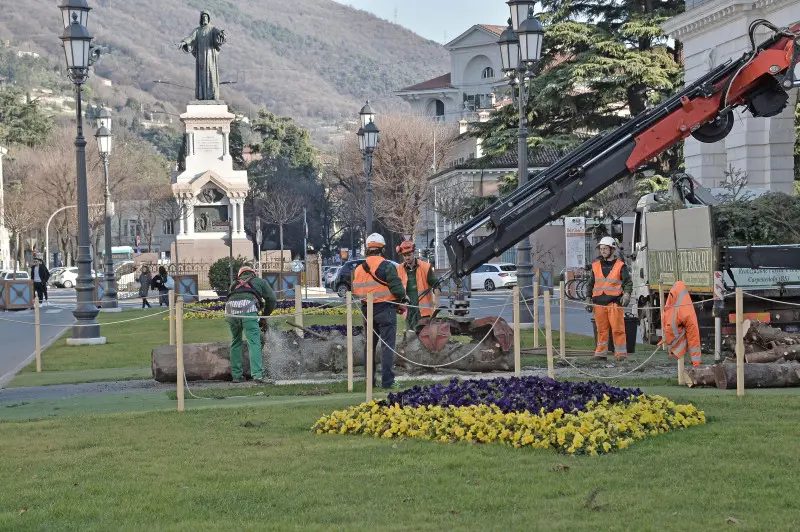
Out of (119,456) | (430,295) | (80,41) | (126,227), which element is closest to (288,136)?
(126,227)

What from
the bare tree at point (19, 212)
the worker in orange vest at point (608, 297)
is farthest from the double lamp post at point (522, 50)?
the bare tree at point (19, 212)

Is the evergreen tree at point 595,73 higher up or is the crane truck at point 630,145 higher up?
the evergreen tree at point 595,73

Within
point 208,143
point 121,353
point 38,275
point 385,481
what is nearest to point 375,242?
point 385,481

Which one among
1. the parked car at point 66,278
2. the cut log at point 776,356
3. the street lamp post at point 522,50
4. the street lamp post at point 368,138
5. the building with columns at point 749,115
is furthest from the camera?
the parked car at point 66,278

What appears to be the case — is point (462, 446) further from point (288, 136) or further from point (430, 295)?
point (288, 136)

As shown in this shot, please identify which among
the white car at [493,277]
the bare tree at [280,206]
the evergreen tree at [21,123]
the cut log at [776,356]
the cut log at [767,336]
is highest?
the evergreen tree at [21,123]

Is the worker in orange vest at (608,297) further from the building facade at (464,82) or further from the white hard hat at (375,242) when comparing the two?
the building facade at (464,82)

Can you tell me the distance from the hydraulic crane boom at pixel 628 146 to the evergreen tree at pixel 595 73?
28.7 metres

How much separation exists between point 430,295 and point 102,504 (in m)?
12.5

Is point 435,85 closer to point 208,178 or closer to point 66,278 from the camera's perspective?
point 66,278

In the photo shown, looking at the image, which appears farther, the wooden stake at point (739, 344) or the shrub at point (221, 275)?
the shrub at point (221, 275)

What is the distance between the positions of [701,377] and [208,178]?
46907mm

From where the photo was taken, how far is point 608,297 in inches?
813

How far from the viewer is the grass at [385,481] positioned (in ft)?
27.3
